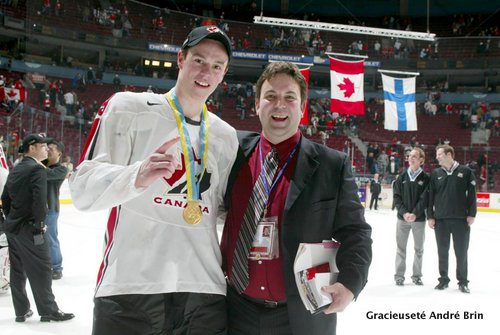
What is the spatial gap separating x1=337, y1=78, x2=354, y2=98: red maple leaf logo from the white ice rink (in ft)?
14.2

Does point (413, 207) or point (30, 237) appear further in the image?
point (413, 207)

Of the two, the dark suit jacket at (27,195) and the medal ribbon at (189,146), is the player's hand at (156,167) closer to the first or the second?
the medal ribbon at (189,146)

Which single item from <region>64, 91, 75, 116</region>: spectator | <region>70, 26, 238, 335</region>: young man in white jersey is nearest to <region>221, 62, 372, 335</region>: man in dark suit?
<region>70, 26, 238, 335</region>: young man in white jersey

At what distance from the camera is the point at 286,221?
Result: 1992 millimetres

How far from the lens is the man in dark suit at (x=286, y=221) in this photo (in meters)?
1.99

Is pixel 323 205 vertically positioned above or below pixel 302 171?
below

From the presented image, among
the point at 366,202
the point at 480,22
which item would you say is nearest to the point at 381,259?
the point at 366,202

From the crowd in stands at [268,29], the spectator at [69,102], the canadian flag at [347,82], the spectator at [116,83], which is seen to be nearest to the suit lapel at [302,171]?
the canadian flag at [347,82]

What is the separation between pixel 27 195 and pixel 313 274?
3.72 m

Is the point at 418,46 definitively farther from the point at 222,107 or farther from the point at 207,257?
the point at 207,257

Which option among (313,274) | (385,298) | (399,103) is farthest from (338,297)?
(399,103)

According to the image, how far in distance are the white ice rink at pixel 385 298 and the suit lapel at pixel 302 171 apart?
9.03 feet

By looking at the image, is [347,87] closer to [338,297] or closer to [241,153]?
[241,153]

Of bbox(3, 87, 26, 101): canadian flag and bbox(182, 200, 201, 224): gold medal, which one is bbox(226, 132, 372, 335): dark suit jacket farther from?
bbox(3, 87, 26, 101): canadian flag
